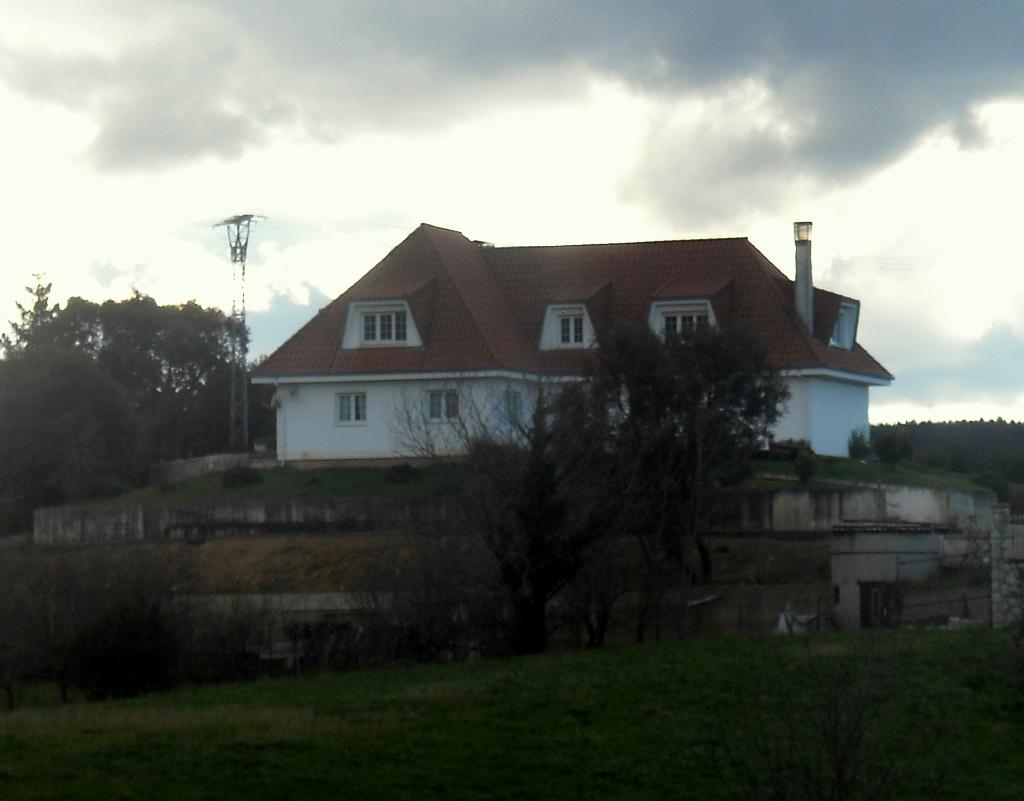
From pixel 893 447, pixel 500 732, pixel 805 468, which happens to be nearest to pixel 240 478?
pixel 805 468

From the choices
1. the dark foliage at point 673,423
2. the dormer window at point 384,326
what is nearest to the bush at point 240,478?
the dormer window at point 384,326

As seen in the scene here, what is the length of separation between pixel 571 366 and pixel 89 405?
19277mm

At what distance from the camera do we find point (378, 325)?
5300cm

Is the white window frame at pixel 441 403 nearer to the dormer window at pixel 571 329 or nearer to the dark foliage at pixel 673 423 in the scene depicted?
the dark foliage at pixel 673 423

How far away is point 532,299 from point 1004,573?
2628 cm

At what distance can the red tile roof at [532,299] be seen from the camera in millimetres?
51469

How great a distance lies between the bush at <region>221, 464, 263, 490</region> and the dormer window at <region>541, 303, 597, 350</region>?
10179 millimetres

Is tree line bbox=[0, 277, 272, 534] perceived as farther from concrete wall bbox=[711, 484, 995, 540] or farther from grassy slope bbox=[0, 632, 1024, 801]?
grassy slope bbox=[0, 632, 1024, 801]

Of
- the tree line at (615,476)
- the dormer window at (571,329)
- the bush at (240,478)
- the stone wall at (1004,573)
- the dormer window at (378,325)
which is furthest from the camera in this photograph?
the dormer window at (571,329)

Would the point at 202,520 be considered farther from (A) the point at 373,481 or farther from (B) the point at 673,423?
(B) the point at 673,423

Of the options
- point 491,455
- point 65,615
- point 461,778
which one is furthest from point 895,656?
point 65,615

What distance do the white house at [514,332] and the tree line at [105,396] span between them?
29.0ft

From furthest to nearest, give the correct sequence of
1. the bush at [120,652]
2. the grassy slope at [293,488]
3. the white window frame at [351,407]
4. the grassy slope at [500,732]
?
the white window frame at [351,407]
the grassy slope at [293,488]
the bush at [120,652]
the grassy slope at [500,732]

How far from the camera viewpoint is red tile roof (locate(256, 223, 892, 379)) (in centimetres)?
5147
